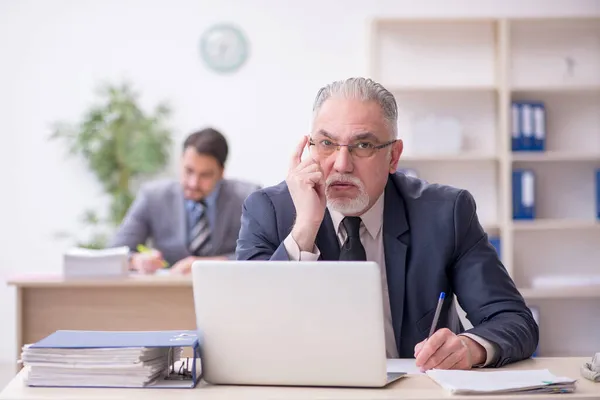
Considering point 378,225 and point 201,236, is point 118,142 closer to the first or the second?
point 201,236

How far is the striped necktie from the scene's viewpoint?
4518 millimetres

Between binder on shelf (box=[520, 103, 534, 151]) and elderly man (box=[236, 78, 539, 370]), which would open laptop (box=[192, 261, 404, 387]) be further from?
binder on shelf (box=[520, 103, 534, 151])

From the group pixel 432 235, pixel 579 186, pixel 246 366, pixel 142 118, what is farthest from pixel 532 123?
pixel 246 366

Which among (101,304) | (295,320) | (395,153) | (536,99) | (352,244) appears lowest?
(101,304)

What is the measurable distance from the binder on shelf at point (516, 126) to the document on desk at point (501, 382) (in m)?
3.82

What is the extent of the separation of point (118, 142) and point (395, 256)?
3498 millimetres

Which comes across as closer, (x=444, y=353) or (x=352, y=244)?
(x=444, y=353)

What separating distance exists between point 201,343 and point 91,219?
4.10 m

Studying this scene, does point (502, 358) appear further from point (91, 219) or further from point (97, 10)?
point (97, 10)

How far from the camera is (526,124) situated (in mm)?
5348

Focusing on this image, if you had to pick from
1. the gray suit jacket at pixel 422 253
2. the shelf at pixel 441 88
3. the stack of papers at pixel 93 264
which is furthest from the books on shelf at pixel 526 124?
the gray suit jacket at pixel 422 253

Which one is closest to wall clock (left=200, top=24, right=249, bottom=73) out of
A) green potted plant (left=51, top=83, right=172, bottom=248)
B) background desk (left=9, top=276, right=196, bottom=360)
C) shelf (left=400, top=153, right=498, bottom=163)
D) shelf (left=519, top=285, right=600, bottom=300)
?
green potted plant (left=51, top=83, right=172, bottom=248)

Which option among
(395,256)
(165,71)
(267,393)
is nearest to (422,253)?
(395,256)

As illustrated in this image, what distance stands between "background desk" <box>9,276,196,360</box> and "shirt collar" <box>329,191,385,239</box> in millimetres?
1620
